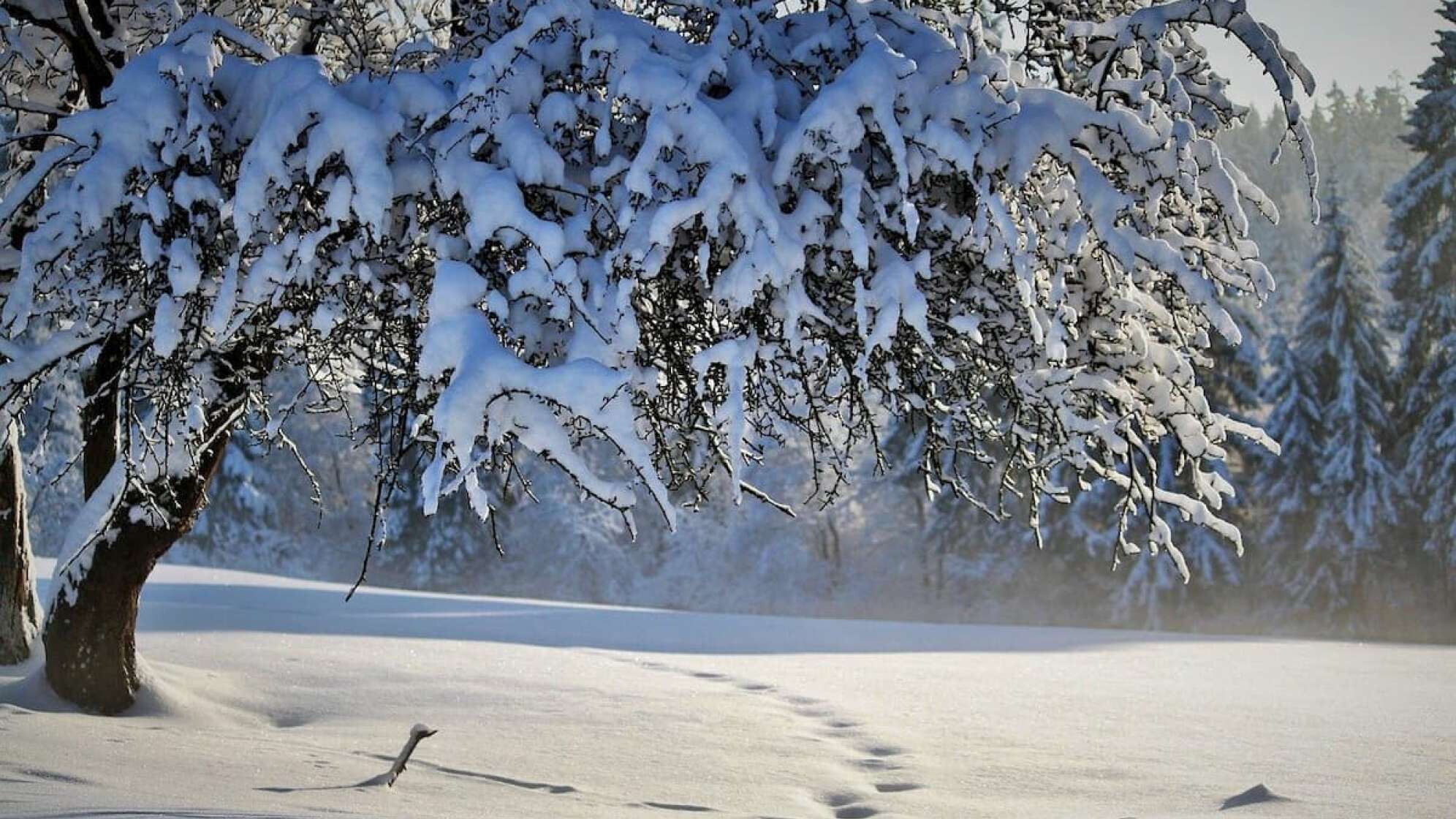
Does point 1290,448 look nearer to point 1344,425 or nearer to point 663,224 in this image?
point 1344,425

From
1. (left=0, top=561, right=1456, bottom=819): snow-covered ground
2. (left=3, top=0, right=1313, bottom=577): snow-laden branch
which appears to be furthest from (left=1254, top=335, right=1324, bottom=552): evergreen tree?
(left=3, top=0, right=1313, bottom=577): snow-laden branch

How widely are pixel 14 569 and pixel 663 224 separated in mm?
6263

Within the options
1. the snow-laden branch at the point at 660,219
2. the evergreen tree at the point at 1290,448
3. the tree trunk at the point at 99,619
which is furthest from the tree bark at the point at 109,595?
the evergreen tree at the point at 1290,448

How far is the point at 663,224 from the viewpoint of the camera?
4.88 metres

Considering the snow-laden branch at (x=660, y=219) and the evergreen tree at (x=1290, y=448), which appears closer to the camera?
the snow-laden branch at (x=660, y=219)

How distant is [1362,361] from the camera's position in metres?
31.4

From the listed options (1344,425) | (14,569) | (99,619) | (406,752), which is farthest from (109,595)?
(1344,425)

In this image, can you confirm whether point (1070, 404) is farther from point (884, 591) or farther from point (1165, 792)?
point (884, 591)

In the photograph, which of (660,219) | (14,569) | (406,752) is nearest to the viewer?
(660,219)

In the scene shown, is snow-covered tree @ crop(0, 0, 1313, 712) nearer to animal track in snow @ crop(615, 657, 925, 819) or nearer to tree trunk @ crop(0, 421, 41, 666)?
animal track in snow @ crop(615, 657, 925, 819)

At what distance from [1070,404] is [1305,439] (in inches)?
1100

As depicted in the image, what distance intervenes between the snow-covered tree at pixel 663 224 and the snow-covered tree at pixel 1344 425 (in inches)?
1061

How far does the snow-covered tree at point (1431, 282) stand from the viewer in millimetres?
28203

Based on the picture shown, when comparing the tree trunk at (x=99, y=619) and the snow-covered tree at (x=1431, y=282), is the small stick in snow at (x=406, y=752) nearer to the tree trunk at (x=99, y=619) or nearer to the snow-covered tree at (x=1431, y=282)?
the tree trunk at (x=99, y=619)
